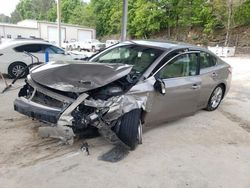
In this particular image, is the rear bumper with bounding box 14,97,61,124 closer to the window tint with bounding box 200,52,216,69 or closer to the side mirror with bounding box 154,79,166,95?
the side mirror with bounding box 154,79,166,95

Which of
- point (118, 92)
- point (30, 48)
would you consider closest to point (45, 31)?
point (30, 48)

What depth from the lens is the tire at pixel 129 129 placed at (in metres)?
4.02

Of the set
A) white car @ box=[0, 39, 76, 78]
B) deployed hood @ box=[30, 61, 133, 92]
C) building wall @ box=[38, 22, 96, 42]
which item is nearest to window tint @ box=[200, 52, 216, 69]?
deployed hood @ box=[30, 61, 133, 92]

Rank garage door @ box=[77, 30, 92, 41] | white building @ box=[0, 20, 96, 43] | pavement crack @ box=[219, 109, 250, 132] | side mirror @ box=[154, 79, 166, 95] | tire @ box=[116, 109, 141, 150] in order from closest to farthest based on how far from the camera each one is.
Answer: tire @ box=[116, 109, 141, 150]
side mirror @ box=[154, 79, 166, 95]
pavement crack @ box=[219, 109, 250, 132]
white building @ box=[0, 20, 96, 43]
garage door @ box=[77, 30, 92, 41]

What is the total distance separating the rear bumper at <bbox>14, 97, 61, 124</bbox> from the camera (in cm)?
392

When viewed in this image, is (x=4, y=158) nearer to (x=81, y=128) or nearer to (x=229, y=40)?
(x=81, y=128)

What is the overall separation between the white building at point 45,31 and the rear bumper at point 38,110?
134 ft

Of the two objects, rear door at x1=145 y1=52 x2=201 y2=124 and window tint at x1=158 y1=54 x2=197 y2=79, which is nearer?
rear door at x1=145 y1=52 x2=201 y2=124

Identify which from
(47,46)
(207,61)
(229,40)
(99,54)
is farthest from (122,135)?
(229,40)

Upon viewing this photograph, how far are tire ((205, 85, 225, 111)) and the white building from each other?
39277mm

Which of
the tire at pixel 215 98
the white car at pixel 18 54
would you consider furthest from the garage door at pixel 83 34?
the tire at pixel 215 98

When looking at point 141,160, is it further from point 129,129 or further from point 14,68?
point 14,68

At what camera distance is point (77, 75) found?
14.0 ft

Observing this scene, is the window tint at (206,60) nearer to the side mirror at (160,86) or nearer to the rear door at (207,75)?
the rear door at (207,75)
